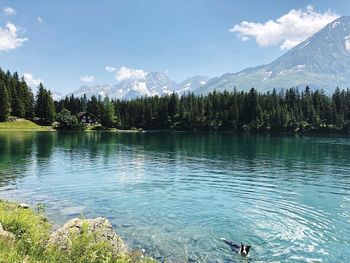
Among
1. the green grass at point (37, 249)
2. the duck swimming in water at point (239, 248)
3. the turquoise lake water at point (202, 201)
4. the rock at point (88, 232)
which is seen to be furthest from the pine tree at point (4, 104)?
the green grass at point (37, 249)

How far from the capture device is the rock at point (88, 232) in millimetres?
16625

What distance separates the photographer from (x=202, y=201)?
132 ft

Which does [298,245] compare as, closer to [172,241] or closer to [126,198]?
[172,241]

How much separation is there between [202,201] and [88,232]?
23171 millimetres

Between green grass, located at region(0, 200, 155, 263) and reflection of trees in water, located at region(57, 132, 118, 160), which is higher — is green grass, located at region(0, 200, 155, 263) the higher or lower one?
the higher one

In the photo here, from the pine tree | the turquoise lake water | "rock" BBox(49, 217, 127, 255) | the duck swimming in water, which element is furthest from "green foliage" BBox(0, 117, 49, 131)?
"rock" BBox(49, 217, 127, 255)

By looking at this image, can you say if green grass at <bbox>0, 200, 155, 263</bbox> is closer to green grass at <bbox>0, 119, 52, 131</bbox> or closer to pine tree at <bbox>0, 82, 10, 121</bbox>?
green grass at <bbox>0, 119, 52, 131</bbox>

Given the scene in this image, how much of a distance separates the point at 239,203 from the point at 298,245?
13.3 meters

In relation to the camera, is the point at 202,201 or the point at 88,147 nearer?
the point at 202,201

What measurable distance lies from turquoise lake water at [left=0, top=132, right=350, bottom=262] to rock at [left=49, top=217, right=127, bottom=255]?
493 centimetres

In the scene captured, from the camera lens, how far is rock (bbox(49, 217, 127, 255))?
54.5 ft

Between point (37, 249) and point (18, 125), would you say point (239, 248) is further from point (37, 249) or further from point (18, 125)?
point (18, 125)

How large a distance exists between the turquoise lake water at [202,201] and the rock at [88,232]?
16.2 feet

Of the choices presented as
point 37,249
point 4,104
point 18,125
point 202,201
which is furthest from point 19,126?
point 37,249
